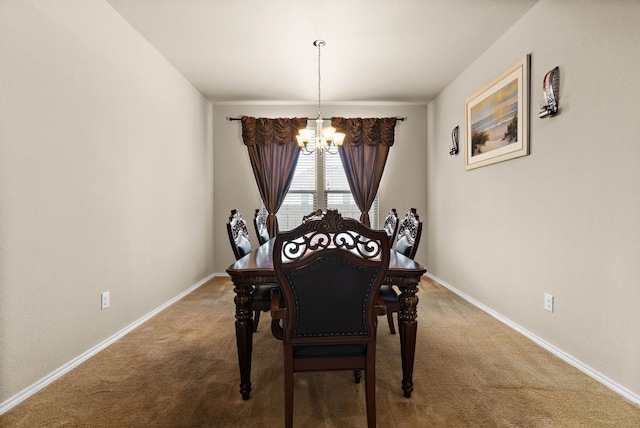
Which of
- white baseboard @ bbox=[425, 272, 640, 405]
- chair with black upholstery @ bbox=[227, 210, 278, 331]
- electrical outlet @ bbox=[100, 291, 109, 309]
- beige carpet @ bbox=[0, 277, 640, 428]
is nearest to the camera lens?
beige carpet @ bbox=[0, 277, 640, 428]

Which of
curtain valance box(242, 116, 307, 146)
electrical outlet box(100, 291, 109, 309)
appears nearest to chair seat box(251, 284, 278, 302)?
electrical outlet box(100, 291, 109, 309)

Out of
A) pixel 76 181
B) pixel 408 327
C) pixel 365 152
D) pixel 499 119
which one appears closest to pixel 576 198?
pixel 499 119

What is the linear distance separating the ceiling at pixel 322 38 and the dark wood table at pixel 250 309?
2.15m

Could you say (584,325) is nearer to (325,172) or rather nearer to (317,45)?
(317,45)

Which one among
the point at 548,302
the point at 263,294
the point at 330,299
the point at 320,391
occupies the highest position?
the point at 330,299

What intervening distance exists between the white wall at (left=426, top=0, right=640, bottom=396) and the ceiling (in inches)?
17.5

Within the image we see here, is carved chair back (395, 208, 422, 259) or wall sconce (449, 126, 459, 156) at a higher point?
wall sconce (449, 126, 459, 156)

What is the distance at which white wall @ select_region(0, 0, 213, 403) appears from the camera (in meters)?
1.84

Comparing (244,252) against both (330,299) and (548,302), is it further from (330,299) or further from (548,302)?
(548,302)

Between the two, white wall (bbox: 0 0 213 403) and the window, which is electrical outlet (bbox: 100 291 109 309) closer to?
white wall (bbox: 0 0 213 403)

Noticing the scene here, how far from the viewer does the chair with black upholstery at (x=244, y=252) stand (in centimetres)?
216

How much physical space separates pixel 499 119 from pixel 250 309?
2.88 m

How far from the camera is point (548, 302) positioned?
2.55m

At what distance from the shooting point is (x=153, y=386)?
1996 mm
